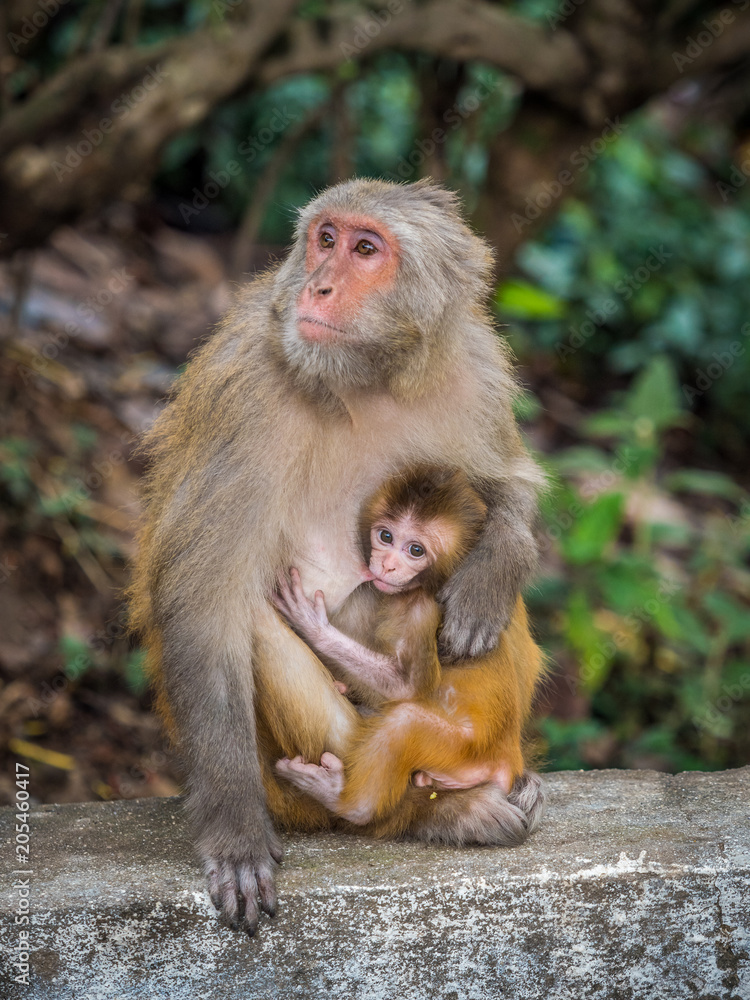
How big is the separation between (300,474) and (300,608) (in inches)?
15.2

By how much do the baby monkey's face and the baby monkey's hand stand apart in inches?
7.3

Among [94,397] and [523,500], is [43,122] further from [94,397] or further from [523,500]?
[523,500]

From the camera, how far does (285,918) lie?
311cm

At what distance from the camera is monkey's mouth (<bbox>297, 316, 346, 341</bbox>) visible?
3.15 meters

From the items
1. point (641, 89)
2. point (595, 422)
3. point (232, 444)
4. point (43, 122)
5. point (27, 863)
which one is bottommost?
point (27, 863)

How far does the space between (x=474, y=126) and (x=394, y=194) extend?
395 centimetres

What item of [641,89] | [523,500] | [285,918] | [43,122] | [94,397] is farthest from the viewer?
[94,397]

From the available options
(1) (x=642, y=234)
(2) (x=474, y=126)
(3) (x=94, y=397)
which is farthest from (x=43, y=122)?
(1) (x=642, y=234)

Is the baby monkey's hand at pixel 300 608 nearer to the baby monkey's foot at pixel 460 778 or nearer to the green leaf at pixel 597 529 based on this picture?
the baby monkey's foot at pixel 460 778

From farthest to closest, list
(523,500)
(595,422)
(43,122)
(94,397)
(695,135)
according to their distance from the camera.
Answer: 1. (695,135)
2. (94,397)
3. (595,422)
4. (43,122)
5. (523,500)

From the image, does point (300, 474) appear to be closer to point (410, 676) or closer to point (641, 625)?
point (410, 676)

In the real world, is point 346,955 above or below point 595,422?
below

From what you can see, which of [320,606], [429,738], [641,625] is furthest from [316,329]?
[641,625]

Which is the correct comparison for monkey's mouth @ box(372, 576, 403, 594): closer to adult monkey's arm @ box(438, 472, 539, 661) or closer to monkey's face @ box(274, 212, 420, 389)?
adult monkey's arm @ box(438, 472, 539, 661)
